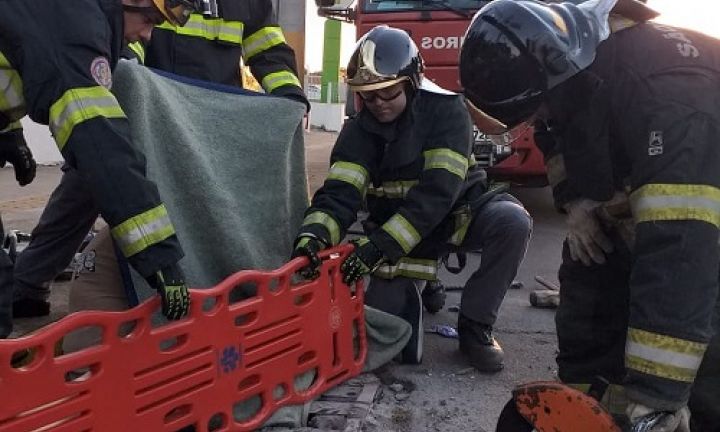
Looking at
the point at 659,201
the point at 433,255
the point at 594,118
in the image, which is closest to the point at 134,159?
the point at 594,118

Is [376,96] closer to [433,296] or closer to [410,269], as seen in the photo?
[410,269]

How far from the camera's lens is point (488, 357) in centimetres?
313

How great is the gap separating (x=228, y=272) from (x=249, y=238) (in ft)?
0.53

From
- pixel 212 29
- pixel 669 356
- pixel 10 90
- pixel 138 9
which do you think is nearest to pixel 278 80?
pixel 212 29

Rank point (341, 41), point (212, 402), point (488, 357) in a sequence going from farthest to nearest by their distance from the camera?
point (341, 41)
point (488, 357)
point (212, 402)

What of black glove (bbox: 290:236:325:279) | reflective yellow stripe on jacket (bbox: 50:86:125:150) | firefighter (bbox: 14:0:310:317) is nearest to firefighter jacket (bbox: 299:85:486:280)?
black glove (bbox: 290:236:325:279)

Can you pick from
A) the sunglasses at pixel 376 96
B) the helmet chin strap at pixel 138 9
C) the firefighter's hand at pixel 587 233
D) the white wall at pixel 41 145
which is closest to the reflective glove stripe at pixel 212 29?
the sunglasses at pixel 376 96

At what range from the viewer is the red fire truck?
20.6 ft

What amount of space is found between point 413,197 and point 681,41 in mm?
1555

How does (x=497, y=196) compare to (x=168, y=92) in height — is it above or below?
below

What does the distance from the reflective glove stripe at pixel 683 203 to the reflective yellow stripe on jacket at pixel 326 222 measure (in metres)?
1.56

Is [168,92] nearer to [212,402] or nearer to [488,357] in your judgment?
[212,402]

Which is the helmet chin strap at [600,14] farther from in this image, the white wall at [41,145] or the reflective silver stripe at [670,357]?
the white wall at [41,145]

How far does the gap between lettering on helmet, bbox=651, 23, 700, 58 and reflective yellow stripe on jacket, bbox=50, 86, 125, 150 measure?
150 centimetres
